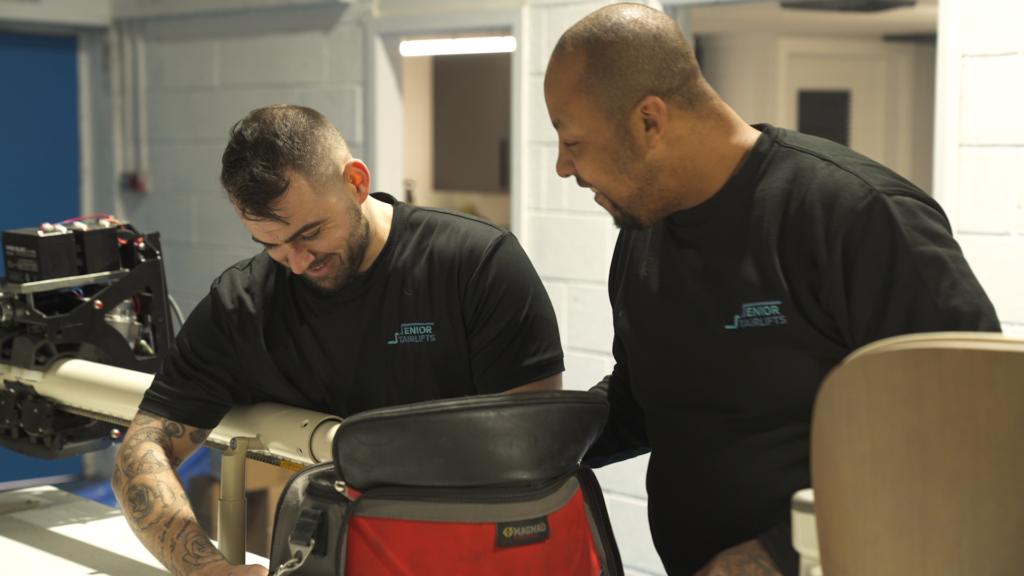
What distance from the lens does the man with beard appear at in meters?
1.39

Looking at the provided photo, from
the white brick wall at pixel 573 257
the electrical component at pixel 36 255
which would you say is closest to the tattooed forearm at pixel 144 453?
the electrical component at pixel 36 255

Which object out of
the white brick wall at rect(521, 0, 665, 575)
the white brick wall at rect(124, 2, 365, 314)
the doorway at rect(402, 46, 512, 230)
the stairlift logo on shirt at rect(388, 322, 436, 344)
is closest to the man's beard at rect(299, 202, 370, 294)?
the stairlift logo on shirt at rect(388, 322, 436, 344)

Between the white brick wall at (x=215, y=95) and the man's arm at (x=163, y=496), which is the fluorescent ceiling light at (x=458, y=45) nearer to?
the white brick wall at (x=215, y=95)

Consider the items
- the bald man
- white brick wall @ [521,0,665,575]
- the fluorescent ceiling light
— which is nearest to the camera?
the bald man

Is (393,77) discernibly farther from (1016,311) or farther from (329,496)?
(329,496)

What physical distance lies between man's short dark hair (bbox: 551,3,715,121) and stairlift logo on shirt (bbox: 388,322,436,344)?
1.75ft

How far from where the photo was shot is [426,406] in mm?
862

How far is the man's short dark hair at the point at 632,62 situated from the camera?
1046 millimetres

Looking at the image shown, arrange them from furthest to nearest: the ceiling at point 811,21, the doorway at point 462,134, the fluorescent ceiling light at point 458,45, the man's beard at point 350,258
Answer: the doorway at point 462,134 < the ceiling at point 811,21 < the fluorescent ceiling light at point 458,45 < the man's beard at point 350,258

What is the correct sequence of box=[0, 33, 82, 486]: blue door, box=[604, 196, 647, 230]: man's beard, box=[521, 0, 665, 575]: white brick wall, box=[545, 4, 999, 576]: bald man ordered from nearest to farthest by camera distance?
box=[545, 4, 999, 576]: bald man → box=[604, 196, 647, 230]: man's beard → box=[521, 0, 665, 575]: white brick wall → box=[0, 33, 82, 486]: blue door

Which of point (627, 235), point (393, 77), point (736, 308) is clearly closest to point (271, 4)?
point (393, 77)

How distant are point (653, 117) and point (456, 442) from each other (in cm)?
45

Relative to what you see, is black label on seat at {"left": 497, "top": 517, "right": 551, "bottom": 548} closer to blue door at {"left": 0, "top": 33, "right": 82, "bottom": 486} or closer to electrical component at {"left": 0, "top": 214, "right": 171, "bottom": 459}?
electrical component at {"left": 0, "top": 214, "right": 171, "bottom": 459}

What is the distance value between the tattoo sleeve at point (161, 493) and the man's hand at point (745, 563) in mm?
714
